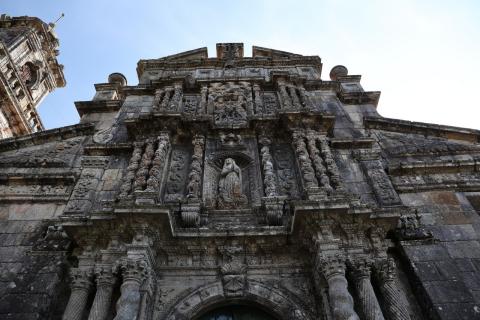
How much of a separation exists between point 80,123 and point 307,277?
7.25 m

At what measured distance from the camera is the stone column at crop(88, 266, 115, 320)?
20.1 ft

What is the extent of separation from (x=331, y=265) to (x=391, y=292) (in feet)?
3.70

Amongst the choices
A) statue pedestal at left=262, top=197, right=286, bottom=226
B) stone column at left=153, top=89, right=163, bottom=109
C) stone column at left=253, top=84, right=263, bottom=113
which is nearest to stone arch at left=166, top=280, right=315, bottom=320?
statue pedestal at left=262, top=197, right=286, bottom=226

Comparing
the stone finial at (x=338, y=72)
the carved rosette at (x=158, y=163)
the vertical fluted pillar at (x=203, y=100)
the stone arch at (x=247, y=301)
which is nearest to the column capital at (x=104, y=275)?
the stone arch at (x=247, y=301)

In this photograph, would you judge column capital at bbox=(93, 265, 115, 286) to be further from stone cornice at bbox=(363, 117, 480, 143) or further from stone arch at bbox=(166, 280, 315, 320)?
stone cornice at bbox=(363, 117, 480, 143)

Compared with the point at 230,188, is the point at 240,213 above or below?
below

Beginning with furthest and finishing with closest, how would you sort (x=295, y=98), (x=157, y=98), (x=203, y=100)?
(x=203, y=100)
(x=157, y=98)
(x=295, y=98)

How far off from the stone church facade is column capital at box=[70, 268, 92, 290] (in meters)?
0.02

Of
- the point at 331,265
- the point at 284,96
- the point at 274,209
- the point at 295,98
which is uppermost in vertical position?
the point at 284,96

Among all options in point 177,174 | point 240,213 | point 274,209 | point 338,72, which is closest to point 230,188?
point 240,213

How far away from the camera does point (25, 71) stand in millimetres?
23547

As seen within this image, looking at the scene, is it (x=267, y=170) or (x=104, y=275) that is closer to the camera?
(x=104, y=275)

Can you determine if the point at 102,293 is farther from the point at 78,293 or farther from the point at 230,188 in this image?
the point at 230,188

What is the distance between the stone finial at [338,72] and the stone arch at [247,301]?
8.36 meters
